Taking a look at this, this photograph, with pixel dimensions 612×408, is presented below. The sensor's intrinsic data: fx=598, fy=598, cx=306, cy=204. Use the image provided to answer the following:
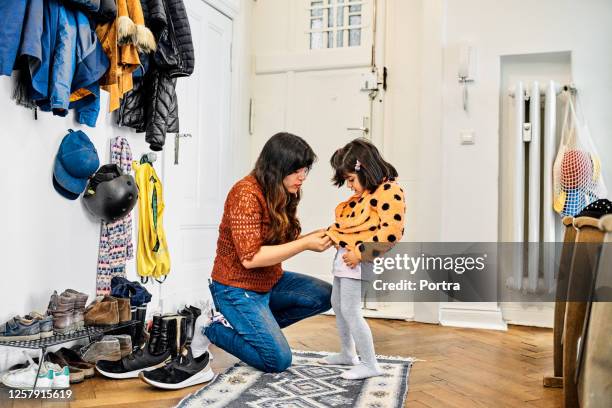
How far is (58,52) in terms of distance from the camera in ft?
6.66

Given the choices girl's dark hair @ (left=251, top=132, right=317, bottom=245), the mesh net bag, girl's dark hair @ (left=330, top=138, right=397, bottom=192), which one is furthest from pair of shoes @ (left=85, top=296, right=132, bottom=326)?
the mesh net bag

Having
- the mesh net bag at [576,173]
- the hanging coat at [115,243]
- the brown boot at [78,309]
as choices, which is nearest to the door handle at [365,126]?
the mesh net bag at [576,173]

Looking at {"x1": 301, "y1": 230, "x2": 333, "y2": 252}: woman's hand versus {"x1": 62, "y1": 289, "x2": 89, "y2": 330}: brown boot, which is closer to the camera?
{"x1": 301, "y1": 230, "x2": 333, "y2": 252}: woman's hand

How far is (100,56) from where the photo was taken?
2205mm

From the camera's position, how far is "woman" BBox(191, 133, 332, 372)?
212 cm

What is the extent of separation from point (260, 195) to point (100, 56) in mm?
784

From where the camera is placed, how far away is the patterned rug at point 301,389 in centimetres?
187

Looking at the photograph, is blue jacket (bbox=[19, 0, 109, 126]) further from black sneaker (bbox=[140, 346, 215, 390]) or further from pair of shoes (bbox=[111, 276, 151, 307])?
black sneaker (bbox=[140, 346, 215, 390])

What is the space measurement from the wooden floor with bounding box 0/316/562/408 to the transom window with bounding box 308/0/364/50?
5.93 feet

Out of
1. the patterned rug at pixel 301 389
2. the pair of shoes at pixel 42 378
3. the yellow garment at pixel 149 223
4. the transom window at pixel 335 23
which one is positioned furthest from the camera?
the transom window at pixel 335 23

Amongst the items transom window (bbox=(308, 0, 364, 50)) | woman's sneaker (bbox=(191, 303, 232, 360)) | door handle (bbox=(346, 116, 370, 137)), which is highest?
transom window (bbox=(308, 0, 364, 50))

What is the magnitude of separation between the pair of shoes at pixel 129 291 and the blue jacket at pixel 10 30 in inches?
39.4

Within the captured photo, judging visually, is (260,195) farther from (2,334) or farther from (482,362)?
(482,362)

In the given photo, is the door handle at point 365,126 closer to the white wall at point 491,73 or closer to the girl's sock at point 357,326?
the white wall at point 491,73
